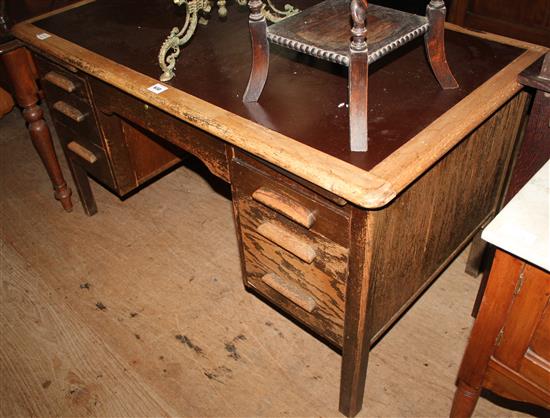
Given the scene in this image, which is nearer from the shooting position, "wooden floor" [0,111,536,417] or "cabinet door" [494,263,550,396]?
"cabinet door" [494,263,550,396]

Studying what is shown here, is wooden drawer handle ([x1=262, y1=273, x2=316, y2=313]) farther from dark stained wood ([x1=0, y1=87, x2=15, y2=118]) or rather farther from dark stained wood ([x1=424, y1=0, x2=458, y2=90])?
dark stained wood ([x1=0, y1=87, x2=15, y2=118])

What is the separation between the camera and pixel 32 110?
2100 mm

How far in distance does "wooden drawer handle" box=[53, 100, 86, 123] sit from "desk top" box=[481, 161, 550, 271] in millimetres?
1365

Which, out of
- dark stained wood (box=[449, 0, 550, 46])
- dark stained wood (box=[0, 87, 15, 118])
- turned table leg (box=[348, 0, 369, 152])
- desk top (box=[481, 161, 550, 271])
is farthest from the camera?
dark stained wood (box=[0, 87, 15, 118])

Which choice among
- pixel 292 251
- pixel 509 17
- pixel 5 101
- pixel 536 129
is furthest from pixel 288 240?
pixel 5 101

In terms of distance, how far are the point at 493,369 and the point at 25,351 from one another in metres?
1.44

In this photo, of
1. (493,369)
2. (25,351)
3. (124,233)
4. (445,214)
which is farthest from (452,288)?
(25,351)

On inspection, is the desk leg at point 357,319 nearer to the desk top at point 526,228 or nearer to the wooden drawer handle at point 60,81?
the desk top at point 526,228

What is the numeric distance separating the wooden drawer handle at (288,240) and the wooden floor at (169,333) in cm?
58

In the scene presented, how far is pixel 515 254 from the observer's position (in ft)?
3.07

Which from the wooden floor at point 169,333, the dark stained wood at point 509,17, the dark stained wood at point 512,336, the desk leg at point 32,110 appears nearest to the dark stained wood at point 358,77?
the dark stained wood at point 512,336

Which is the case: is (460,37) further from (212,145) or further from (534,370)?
(534,370)

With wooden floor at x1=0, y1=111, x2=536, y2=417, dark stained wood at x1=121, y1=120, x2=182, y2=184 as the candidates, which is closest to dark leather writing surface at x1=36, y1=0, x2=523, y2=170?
dark stained wood at x1=121, y1=120, x2=182, y2=184

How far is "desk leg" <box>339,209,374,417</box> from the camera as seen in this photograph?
1128 mm
